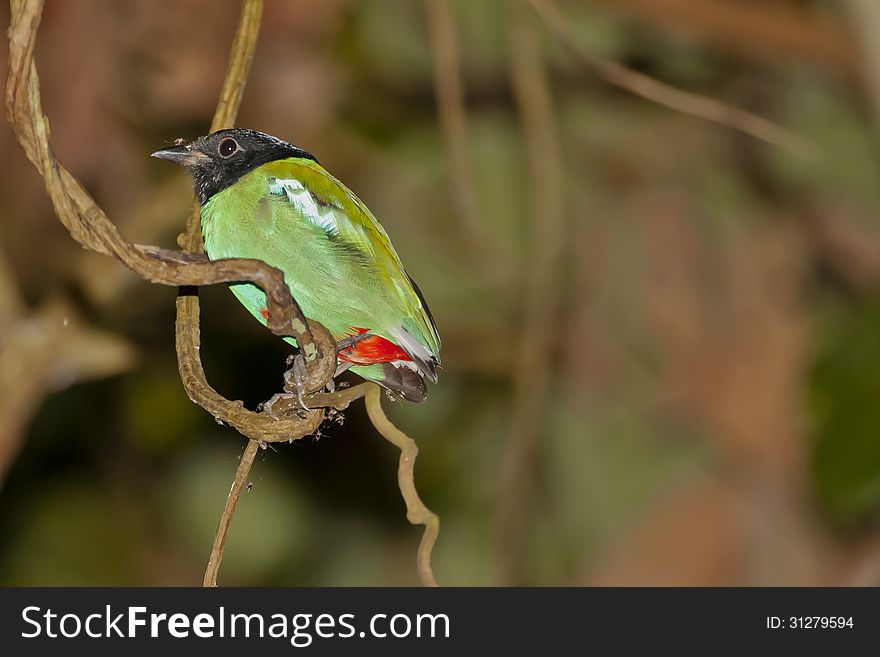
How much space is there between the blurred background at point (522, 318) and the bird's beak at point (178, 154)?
115 inches

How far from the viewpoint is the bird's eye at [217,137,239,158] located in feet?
8.11

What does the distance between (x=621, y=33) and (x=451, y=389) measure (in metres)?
2.40

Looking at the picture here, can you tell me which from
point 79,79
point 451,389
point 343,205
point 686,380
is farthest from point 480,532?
point 343,205

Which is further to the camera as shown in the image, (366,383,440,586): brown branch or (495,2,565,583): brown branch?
(495,2,565,583): brown branch

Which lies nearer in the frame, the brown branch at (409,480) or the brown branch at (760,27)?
the brown branch at (409,480)

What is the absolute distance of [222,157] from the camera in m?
2.49

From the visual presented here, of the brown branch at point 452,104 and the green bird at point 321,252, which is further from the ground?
the brown branch at point 452,104

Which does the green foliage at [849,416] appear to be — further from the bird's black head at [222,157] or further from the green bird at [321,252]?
the bird's black head at [222,157]

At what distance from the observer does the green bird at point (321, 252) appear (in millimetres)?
2324

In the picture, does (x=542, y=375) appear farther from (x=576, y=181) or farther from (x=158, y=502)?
(x=158, y=502)

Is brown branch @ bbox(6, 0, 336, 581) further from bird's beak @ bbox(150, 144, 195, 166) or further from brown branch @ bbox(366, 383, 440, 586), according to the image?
bird's beak @ bbox(150, 144, 195, 166)

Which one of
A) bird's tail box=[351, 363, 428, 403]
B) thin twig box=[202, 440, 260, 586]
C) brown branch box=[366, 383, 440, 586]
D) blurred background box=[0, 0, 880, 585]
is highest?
blurred background box=[0, 0, 880, 585]

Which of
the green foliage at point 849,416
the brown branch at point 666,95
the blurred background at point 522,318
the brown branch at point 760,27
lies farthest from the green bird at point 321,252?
the brown branch at point 760,27

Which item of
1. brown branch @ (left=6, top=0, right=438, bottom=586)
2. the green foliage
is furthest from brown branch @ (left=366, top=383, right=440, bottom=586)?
the green foliage
